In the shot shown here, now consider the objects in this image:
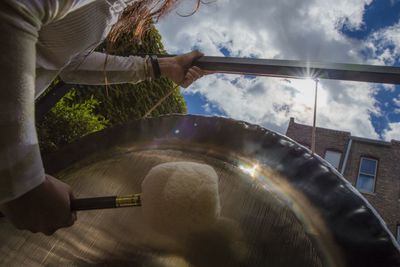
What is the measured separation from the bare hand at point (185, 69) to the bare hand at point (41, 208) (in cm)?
73

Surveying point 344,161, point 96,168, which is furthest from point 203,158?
point 344,161

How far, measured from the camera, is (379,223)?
0.71 m

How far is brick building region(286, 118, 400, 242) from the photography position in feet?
36.0

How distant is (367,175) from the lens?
11.4 m

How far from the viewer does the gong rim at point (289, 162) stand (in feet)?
2.24

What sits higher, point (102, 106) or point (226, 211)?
point (102, 106)

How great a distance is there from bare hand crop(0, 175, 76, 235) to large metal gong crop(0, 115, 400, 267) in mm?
228

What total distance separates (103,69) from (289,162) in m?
0.75

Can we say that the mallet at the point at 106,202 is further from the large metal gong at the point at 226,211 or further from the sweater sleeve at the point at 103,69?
the sweater sleeve at the point at 103,69

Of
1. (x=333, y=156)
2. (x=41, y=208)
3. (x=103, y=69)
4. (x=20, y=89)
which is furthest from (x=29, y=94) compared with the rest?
(x=333, y=156)

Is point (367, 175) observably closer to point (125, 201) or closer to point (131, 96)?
point (131, 96)

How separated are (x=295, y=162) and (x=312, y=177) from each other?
6 cm

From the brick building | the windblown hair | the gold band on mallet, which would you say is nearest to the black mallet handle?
the gold band on mallet

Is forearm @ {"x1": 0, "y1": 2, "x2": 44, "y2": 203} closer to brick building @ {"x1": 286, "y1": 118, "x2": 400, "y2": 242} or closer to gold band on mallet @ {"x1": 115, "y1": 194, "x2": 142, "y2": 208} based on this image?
gold band on mallet @ {"x1": 115, "y1": 194, "x2": 142, "y2": 208}
